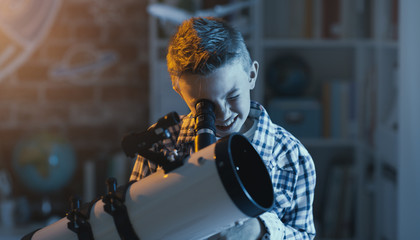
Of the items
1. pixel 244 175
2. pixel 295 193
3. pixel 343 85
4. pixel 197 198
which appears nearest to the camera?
pixel 197 198

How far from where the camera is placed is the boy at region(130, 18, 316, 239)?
0.84 m

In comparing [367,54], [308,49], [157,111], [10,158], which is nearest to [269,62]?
[308,49]

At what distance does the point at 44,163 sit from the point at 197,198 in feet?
6.50

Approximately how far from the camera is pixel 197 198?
A: 72 cm

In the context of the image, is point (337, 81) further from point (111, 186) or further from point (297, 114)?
point (111, 186)

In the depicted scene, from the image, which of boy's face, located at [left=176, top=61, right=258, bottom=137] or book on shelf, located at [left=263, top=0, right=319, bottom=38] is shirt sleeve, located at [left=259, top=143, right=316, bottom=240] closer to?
boy's face, located at [left=176, top=61, right=258, bottom=137]

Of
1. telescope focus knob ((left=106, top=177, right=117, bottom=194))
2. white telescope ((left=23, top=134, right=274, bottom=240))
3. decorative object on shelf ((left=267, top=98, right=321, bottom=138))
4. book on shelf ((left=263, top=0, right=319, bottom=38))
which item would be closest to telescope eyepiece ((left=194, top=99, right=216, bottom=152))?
white telescope ((left=23, top=134, right=274, bottom=240))

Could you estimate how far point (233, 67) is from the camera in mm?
872

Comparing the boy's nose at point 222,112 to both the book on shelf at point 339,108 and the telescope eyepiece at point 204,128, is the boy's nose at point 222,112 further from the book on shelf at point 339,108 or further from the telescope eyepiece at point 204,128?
the book on shelf at point 339,108

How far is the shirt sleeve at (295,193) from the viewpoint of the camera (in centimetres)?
→ 94

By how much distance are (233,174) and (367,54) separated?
2300 millimetres

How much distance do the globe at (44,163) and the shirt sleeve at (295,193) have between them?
1.82 metres

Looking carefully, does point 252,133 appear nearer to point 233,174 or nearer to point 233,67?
point 233,67

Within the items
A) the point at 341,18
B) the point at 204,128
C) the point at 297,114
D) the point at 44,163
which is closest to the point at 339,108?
the point at 297,114
